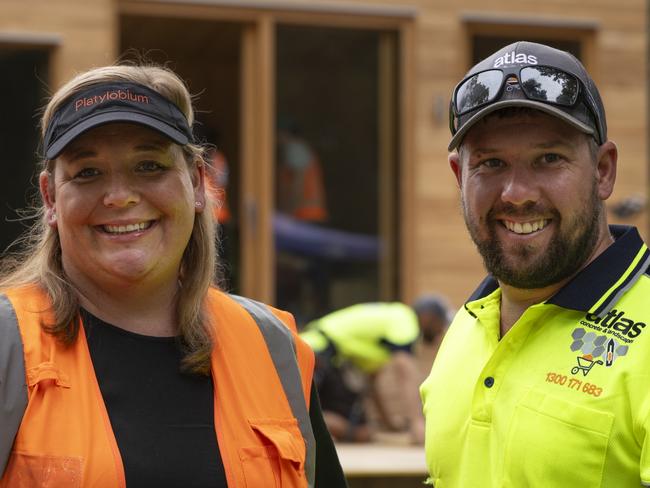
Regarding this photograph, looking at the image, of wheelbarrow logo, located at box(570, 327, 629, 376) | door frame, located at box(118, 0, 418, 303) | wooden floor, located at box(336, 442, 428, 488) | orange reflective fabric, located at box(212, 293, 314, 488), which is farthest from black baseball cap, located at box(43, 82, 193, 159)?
door frame, located at box(118, 0, 418, 303)

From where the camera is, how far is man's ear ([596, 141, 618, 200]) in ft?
8.83

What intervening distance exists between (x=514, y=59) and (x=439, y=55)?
615cm

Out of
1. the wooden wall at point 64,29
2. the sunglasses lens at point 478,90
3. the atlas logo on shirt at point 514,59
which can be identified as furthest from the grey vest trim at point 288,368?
the wooden wall at point 64,29

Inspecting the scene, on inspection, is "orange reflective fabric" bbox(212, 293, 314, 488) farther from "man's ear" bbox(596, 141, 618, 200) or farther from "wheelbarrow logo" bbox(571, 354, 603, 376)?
"man's ear" bbox(596, 141, 618, 200)

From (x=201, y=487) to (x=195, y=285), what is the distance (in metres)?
0.56

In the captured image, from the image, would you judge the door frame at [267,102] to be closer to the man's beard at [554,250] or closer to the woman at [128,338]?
the woman at [128,338]

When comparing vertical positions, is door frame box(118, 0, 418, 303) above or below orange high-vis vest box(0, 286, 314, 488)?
above

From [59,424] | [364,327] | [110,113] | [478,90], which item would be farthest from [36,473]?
[364,327]

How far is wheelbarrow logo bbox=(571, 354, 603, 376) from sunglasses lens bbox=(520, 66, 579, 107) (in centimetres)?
57

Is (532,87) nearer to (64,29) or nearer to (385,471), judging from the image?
(385,471)

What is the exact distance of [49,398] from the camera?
253 centimetres

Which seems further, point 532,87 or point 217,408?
point 217,408

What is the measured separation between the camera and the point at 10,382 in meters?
2.49

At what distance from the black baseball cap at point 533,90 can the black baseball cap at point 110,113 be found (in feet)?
2.25
